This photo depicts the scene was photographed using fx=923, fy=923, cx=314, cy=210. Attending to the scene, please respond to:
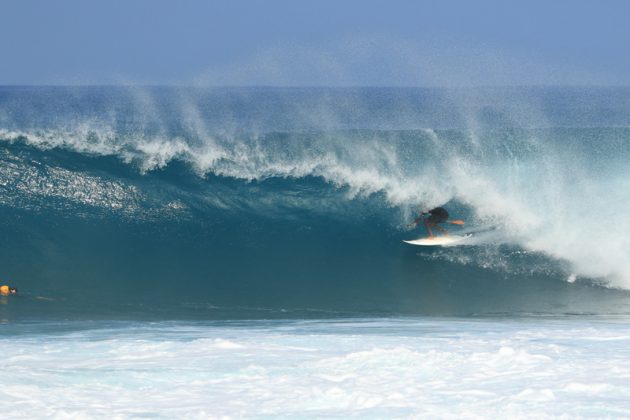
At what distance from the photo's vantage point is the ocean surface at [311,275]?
8.05m

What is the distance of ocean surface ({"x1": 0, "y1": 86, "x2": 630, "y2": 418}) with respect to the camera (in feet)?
26.4

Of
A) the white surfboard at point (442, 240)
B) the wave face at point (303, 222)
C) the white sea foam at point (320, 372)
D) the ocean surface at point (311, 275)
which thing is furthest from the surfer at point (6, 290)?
the white surfboard at point (442, 240)

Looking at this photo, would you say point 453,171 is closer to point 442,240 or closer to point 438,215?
point 438,215

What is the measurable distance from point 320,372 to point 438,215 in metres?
6.87

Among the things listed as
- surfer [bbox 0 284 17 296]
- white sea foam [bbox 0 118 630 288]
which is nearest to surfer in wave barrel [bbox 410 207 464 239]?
white sea foam [bbox 0 118 630 288]

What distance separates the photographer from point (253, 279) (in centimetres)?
1398

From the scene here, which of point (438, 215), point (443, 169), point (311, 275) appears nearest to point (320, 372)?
point (311, 275)

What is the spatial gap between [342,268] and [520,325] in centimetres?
418

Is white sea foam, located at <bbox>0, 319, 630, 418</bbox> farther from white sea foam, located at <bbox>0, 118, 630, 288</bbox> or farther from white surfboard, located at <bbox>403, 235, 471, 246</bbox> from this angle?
white sea foam, located at <bbox>0, 118, 630, 288</bbox>

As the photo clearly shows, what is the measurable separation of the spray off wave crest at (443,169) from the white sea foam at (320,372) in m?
4.86

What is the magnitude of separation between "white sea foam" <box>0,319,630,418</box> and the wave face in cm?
211

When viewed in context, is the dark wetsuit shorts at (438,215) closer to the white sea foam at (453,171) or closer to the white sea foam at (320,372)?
the white sea foam at (453,171)

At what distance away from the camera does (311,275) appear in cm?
1434

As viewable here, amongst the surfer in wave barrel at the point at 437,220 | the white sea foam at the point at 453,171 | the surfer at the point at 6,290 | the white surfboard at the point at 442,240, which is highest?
the white sea foam at the point at 453,171
